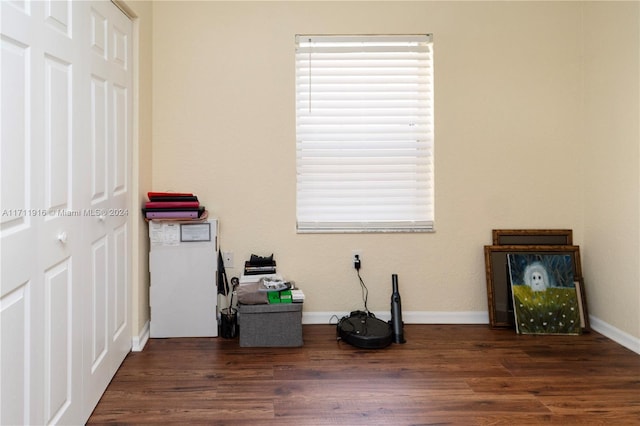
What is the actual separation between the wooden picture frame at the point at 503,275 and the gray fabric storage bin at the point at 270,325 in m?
1.44

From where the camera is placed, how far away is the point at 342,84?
3.87m

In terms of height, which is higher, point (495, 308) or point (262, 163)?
point (262, 163)

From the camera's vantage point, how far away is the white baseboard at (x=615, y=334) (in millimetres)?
3344

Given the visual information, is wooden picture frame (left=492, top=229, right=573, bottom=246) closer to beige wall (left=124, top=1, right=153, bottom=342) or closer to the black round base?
the black round base

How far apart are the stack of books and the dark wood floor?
85cm

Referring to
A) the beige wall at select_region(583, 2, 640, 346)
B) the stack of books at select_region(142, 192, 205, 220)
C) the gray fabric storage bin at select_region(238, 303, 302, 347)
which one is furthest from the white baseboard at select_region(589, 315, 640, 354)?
the stack of books at select_region(142, 192, 205, 220)

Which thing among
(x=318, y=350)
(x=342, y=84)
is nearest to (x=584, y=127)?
(x=342, y=84)

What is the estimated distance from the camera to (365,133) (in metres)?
3.88

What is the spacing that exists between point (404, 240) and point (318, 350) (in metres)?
1.07

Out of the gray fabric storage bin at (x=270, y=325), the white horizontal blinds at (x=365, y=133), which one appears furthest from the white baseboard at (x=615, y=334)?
the gray fabric storage bin at (x=270, y=325)

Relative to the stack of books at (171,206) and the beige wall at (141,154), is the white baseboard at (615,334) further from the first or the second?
the beige wall at (141,154)

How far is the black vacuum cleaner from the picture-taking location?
11.1ft

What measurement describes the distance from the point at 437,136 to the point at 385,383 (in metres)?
1.87

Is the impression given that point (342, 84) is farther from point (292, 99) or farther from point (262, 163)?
point (262, 163)
